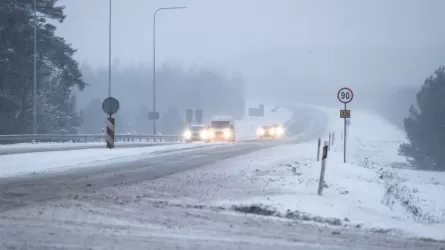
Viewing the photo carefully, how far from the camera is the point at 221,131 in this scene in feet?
174

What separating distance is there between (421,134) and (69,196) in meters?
60.0

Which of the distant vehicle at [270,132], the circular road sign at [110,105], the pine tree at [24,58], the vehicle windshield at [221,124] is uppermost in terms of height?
the pine tree at [24,58]

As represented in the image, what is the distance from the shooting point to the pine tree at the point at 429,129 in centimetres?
6425

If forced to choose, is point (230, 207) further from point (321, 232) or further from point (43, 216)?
point (43, 216)

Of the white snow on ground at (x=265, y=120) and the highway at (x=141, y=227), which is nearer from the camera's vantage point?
the highway at (x=141, y=227)

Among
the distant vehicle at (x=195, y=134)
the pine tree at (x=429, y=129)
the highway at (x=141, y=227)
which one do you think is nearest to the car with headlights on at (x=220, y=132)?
the distant vehicle at (x=195, y=134)

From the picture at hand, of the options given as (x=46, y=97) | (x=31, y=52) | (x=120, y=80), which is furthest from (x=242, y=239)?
(x=120, y=80)

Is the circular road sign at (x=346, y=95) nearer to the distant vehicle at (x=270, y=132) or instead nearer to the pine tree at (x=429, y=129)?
the pine tree at (x=429, y=129)

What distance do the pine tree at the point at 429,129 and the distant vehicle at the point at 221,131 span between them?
23980 millimetres

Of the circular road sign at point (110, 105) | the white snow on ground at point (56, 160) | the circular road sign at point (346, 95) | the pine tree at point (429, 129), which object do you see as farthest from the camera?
the pine tree at point (429, 129)

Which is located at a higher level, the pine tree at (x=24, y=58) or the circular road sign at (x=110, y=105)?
the pine tree at (x=24, y=58)

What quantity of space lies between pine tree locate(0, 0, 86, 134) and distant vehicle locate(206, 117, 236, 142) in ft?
41.0

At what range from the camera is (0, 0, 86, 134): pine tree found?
147ft

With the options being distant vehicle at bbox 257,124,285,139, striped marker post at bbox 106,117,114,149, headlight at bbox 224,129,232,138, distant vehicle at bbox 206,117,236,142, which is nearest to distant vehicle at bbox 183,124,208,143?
distant vehicle at bbox 206,117,236,142
